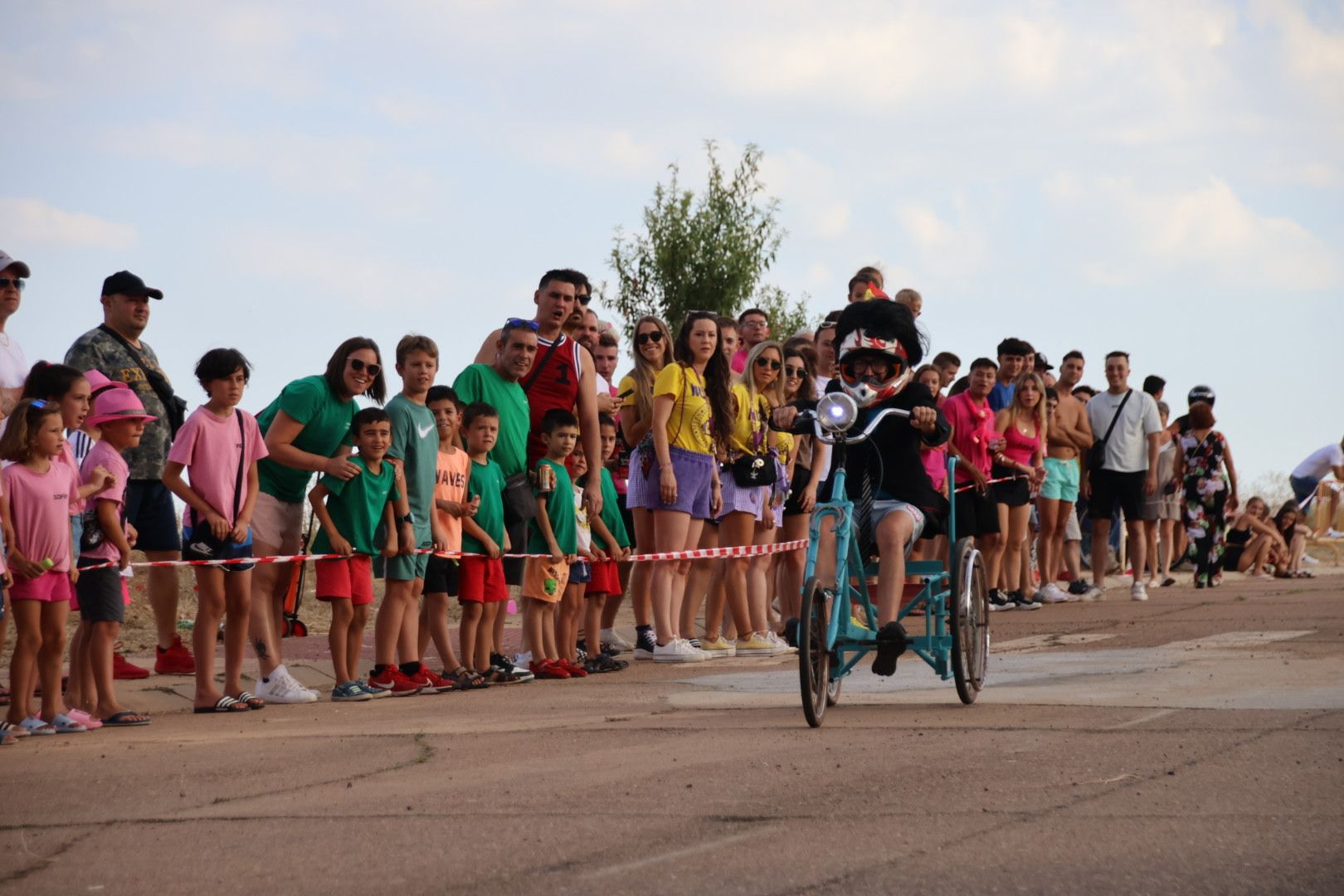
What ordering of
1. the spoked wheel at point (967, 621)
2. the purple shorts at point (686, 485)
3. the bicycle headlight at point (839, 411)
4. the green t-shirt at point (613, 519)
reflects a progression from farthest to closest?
the purple shorts at point (686, 485)
the green t-shirt at point (613, 519)
the spoked wheel at point (967, 621)
the bicycle headlight at point (839, 411)

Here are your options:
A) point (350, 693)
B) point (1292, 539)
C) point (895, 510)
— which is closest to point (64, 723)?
point (350, 693)

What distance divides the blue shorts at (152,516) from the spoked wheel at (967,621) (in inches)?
160

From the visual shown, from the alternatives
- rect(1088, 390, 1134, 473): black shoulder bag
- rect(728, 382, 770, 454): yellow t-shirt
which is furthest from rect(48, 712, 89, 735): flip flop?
rect(1088, 390, 1134, 473): black shoulder bag

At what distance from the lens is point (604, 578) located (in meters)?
11.2

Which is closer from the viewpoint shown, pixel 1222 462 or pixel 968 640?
pixel 968 640

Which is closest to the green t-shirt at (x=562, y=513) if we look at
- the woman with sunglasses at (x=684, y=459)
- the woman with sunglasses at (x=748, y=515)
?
the woman with sunglasses at (x=684, y=459)

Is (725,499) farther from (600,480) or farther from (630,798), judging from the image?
(630,798)

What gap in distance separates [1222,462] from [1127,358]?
2864 mm

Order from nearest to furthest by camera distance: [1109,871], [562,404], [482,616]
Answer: [1109,871]
[482,616]
[562,404]

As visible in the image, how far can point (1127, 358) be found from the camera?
57.5 feet

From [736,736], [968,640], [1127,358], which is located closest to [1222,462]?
[1127,358]

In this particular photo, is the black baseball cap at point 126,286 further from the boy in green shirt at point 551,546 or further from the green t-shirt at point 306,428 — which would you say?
the boy in green shirt at point 551,546

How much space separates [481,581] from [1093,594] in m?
8.31

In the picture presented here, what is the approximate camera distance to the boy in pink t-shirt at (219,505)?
8719 mm
